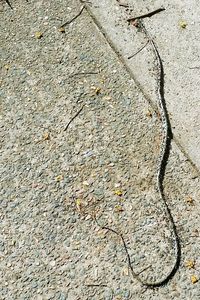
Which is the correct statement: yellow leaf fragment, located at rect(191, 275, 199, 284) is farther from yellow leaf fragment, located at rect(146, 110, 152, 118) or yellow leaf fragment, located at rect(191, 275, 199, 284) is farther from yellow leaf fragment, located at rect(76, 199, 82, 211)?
yellow leaf fragment, located at rect(146, 110, 152, 118)

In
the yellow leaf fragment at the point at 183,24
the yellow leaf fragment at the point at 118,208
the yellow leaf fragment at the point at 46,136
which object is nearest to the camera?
the yellow leaf fragment at the point at 118,208

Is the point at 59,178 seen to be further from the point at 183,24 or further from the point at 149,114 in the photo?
the point at 183,24

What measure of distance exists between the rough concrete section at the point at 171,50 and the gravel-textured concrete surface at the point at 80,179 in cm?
11

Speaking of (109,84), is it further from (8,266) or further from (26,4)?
(8,266)

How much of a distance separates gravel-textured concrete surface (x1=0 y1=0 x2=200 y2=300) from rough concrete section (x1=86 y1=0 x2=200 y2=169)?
0.11 metres

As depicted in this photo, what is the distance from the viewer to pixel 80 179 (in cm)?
384

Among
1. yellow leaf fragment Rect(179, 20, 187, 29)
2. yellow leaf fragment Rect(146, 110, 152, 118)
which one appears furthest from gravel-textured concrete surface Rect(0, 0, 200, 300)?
yellow leaf fragment Rect(179, 20, 187, 29)

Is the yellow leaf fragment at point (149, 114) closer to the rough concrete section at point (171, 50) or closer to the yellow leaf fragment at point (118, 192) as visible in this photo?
the rough concrete section at point (171, 50)

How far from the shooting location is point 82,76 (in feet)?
14.4

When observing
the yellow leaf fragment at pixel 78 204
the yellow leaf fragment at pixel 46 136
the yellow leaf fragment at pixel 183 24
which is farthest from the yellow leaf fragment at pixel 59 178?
the yellow leaf fragment at pixel 183 24

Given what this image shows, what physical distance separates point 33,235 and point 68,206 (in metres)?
0.28

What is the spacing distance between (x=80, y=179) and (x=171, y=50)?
1324 mm

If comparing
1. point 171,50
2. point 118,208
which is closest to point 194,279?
point 118,208

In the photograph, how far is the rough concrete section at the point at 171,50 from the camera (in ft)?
13.5
